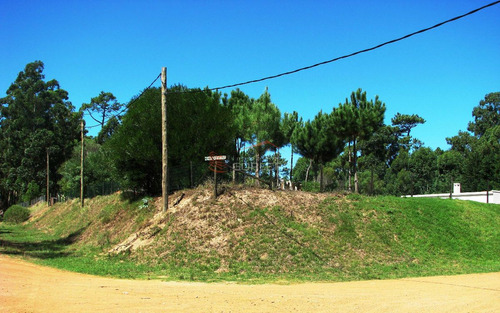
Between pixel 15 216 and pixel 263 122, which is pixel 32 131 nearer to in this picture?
pixel 15 216

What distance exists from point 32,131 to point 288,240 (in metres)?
62.7

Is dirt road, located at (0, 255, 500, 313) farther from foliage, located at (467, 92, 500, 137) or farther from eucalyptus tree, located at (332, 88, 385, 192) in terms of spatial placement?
foliage, located at (467, 92, 500, 137)

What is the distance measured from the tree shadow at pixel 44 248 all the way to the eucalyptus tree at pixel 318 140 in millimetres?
18402

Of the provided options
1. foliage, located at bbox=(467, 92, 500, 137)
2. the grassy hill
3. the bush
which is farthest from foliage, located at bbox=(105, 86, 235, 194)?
foliage, located at bbox=(467, 92, 500, 137)

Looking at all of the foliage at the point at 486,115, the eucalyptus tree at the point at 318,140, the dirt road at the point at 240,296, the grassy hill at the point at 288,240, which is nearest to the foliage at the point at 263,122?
the eucalyptus tree at the point at 318,140

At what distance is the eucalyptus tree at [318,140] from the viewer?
33156mm

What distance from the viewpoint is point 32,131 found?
66.0 metres

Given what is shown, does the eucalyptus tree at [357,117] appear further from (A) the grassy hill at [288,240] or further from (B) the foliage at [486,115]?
(B) the foliage at [486,115]

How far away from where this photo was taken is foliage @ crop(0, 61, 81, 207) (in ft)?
212

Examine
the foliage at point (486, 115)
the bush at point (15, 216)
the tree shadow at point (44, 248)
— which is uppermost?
the foliage at point (486, 115)

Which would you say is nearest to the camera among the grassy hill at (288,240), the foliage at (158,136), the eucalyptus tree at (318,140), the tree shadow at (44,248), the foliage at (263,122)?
the grassy hill at (288,240)

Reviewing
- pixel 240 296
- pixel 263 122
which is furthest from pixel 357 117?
pixel 240 296

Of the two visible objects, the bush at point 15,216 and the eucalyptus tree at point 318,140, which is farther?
the bush at point 15,216

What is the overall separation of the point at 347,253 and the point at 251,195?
561 centimetres
